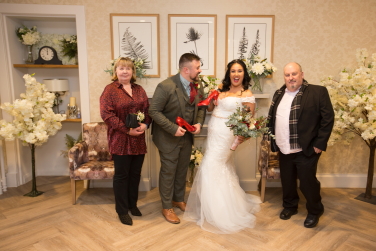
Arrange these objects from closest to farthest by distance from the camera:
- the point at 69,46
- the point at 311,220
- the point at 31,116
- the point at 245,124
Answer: the point at 245,124
the point at 311,220
the point at 31,116
the point at 69,46

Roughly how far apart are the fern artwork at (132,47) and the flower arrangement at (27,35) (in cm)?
134

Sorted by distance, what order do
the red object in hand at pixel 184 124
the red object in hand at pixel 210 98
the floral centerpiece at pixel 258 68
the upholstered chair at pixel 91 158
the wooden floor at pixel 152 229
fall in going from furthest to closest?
1. the floral centerpiece at pixel 258 68
2. the upholstered chair at pixel 91 158
3. the red object in hand at pixel 210 98
4. the red object in hand at pixel 184 124
5. the wooden floor at pixel 152 229

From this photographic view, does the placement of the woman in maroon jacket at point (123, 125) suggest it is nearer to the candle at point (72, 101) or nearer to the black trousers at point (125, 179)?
the black trousers at point (125, 179)

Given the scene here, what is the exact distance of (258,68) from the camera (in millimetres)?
3850

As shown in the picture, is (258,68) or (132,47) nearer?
(258,68)

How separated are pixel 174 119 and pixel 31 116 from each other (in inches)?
73.2

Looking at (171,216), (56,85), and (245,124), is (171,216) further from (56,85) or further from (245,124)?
(56,85)

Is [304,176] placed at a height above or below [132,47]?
below

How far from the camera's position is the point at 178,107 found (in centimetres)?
315

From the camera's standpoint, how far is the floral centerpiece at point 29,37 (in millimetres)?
4301

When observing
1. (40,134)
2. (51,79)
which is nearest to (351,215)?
(40,134)

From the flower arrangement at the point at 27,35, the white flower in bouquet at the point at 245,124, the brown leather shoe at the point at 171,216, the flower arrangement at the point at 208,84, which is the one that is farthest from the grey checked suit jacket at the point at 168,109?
the flower arrangement at the point at 27,35

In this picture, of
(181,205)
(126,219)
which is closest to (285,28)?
(181,205)

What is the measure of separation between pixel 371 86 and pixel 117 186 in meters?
3.04
